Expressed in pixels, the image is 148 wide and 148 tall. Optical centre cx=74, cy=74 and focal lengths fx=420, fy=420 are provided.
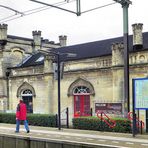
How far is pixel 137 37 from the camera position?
30688 mm

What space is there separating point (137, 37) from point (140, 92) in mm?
12205

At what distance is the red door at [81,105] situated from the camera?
105 feet

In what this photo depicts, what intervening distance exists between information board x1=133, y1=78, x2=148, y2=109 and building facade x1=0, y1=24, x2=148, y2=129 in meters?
3.60

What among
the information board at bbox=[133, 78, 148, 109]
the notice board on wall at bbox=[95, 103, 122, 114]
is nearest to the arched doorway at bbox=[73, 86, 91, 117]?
the notice board on wall at bbox=[95, 103, 122, 114]

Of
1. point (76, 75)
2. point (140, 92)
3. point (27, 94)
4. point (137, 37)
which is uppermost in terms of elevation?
point (137, 37)

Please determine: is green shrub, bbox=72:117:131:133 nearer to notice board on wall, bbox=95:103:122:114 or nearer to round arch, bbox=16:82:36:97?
notice board on wall, bbox=95:103:122:114

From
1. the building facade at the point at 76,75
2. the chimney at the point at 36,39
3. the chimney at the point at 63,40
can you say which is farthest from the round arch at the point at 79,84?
the chimney at the point at 63,40

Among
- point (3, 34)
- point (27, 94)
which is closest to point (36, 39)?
point (3, 34)

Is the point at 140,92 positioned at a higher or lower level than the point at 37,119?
higher

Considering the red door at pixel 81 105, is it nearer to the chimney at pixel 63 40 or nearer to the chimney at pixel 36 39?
the chimney at pixel 36 39

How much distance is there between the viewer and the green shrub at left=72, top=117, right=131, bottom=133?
22.6 meters

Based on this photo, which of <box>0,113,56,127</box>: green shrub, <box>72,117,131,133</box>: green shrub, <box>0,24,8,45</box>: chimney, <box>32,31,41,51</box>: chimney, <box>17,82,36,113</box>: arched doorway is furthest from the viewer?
<box>32,31,41,51</box>: chimney

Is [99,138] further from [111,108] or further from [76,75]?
[76,75]

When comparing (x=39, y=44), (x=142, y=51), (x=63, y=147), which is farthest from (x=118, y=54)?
(x=39, y=44)
